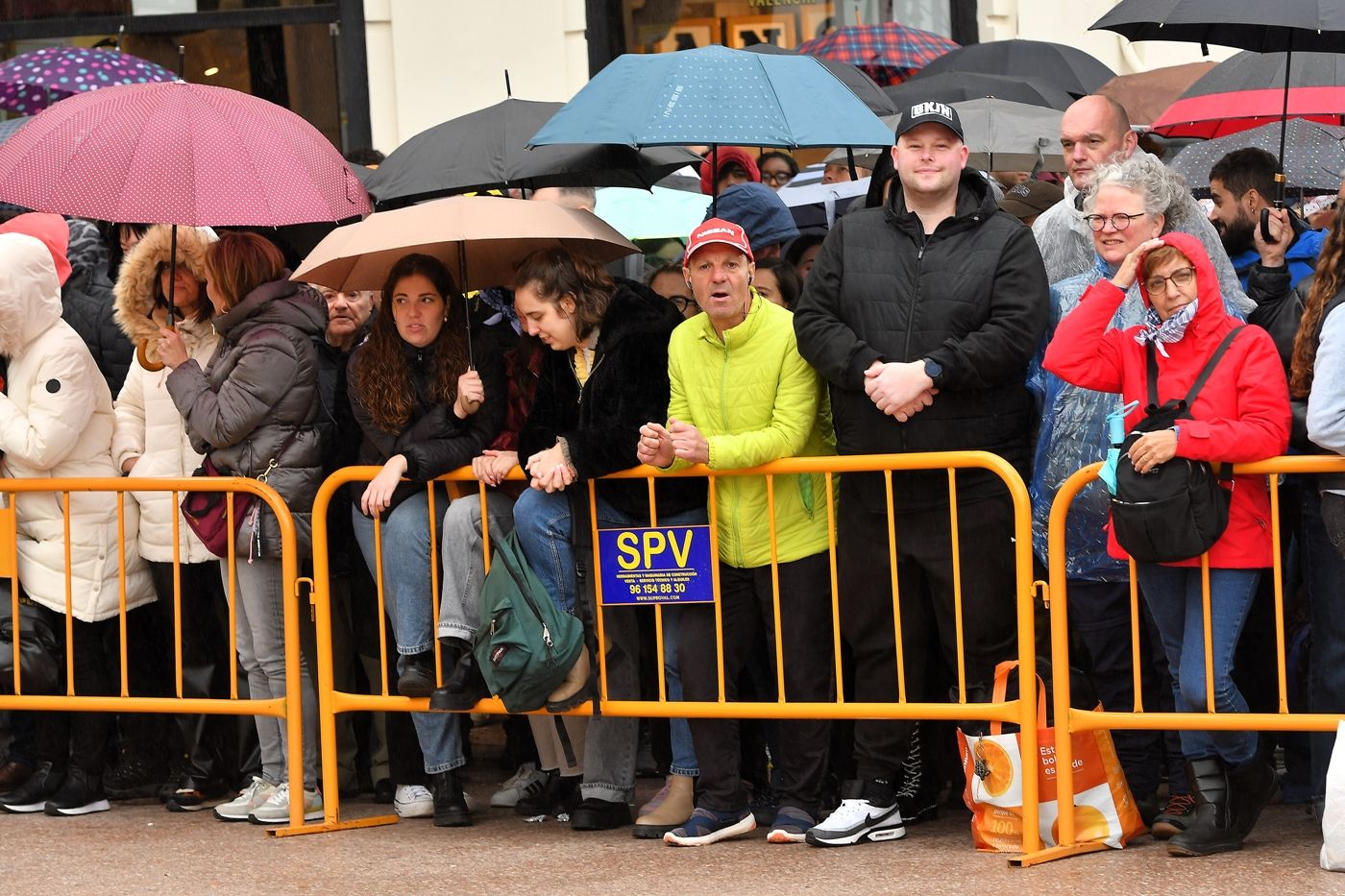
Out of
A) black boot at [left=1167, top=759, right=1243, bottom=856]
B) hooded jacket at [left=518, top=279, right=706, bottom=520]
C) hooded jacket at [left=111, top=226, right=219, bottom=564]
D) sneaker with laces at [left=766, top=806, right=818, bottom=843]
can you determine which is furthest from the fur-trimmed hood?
black boot at [left=1167, top=759, right=1243, bottom=856]

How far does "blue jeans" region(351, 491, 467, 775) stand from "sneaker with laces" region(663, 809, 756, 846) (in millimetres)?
927

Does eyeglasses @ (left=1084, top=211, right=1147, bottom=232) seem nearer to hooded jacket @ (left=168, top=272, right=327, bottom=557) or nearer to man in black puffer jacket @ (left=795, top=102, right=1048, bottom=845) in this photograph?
man in black puffer jacket @ (left=795, top=102, right=1048, bottom=845)

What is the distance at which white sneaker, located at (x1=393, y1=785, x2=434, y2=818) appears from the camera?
6.88 metres

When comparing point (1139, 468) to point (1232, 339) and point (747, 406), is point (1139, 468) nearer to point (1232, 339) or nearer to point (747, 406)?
point (1232, 339)

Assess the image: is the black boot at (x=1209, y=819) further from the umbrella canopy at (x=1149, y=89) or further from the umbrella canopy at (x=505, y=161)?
the umbrella canopy at (x=1149, y=89)

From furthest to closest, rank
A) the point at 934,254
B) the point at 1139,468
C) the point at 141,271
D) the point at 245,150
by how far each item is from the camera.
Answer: the point at 141,271 → the point at 245,150 → the point at 934,254 → the point at 1139,468

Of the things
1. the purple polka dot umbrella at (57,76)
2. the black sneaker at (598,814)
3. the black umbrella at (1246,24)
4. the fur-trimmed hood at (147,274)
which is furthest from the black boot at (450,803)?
the purple polka dot umbrella at (57,76)

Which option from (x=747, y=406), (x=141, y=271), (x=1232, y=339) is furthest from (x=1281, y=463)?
(x=141, y=271)

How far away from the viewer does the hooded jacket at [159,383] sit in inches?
281

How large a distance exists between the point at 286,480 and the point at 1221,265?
333 cm

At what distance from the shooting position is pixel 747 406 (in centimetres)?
625

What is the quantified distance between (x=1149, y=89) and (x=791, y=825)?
604 centimetres

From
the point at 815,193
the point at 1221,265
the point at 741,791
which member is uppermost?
the point at 815,193

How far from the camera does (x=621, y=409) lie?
6.34 metres
